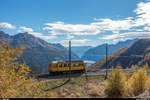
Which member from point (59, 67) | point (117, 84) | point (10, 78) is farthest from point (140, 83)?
point (59, 67)

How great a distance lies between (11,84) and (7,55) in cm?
149

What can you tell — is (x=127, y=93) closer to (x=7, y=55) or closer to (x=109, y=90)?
(x=109, y=90)

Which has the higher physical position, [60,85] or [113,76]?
[113,76]

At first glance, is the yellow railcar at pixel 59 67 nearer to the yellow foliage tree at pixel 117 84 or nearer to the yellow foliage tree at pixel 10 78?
the yellow foliage tree at pixel 117 84

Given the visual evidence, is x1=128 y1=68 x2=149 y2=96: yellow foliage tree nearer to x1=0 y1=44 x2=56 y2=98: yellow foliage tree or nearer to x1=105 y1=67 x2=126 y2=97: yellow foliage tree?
x1=105 y1=67 x2=126 y2=97: yellow foliage tree

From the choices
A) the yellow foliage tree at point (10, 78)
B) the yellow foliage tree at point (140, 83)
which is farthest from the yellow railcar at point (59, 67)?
the yellow foliage tree at point (10, 78)

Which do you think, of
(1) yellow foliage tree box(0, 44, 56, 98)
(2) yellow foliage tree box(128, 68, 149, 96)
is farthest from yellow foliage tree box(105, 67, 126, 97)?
(1) yellow foliage tree box(0, 44, 56, 98)

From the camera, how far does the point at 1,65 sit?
21.8 ft

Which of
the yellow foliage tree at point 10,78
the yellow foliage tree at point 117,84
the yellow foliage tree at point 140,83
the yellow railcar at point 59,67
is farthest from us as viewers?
the yellow railcar at point 59,67

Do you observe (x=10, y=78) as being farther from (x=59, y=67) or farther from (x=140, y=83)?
(x=59, y=67)

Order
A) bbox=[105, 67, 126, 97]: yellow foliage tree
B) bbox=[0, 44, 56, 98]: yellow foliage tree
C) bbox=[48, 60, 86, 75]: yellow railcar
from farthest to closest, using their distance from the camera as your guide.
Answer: bbox=[48, 60, 86, 75]: yellow railcar
bbox=[105, 67, 126, 97]: yellow foliage tree
bbox=[0, 44, 56, 98]: yellow foliage tree

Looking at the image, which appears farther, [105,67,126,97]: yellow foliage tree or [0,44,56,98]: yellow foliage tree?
[105,67,126,97]: yellow foliage tree

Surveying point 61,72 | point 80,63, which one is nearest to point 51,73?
point 61,72

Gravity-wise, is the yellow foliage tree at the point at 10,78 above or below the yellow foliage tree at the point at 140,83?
above
